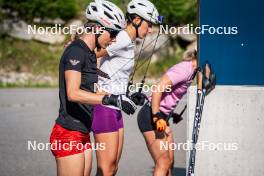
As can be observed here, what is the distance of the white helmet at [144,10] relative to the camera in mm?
6383

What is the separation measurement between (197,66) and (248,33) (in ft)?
2.04

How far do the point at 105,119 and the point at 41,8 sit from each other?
2540 cm

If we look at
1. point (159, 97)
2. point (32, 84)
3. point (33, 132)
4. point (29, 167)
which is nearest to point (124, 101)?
point (159, 97)

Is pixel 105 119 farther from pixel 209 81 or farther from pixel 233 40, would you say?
pixel 233 40

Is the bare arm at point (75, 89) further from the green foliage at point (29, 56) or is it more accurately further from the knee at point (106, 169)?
the green foliage at point (29, 56)

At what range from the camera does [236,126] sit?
6910 millimetres

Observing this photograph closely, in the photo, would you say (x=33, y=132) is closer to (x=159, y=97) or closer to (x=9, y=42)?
(x=159, y=97)

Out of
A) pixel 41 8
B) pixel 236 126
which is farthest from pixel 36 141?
pixel 41 8

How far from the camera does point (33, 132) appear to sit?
13.0 m

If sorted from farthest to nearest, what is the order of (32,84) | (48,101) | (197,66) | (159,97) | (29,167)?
1. (32,84)
2. (48,101)
3. (29,167)
4. (197,66)
5. (159,97)

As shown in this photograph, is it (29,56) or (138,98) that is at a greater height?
(29,56)

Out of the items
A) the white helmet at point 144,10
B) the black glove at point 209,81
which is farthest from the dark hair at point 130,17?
the black glove at point 209,81

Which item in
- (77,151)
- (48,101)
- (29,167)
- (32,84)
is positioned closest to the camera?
(77,151)

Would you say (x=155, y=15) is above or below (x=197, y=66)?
above
